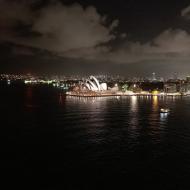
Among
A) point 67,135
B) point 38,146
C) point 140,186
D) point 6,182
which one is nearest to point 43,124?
point 67,135

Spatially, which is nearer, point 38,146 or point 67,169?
point 67,169

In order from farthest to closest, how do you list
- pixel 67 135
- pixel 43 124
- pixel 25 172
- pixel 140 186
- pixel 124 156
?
1. pixel 43 124
2. pixel 67 135
3. pixel 124 156
4. pixel 25 172
5. pixel 140 186

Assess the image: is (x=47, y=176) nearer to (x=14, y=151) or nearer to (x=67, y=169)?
(x=67, y=169)

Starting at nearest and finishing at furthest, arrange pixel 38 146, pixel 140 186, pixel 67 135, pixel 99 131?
1. pixel 140 186
2. pixel 38 146
3. pixel 67 135
4. pixel 99 131

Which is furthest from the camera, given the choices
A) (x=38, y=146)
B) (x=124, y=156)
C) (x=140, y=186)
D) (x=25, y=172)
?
(x=38, y=146)

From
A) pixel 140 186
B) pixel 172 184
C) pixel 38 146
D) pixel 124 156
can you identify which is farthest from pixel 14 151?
pixel 172 184

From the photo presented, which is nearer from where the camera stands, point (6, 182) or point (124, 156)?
point (6, 182)

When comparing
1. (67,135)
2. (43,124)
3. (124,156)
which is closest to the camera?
(124,156)

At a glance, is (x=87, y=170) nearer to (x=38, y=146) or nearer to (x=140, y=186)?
(x=140, y=186)
